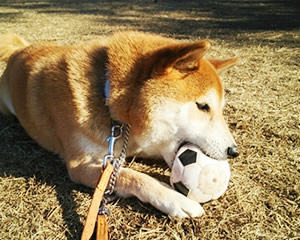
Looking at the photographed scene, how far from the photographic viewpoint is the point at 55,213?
1825mm

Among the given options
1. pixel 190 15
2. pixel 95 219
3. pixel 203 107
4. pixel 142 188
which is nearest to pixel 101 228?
pixel 95 219

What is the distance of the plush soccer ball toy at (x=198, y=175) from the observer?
1745mm

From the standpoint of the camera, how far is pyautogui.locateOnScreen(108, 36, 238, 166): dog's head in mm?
1791

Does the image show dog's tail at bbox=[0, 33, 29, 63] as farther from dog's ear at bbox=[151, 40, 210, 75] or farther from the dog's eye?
the dog's eye

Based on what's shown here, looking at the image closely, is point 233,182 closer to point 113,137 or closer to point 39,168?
point 113,137

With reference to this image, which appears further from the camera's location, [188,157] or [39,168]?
[39,168]

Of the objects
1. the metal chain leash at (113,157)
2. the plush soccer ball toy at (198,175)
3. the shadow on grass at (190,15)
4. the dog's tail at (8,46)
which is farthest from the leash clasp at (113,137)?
the shadow on grass at (190,15)

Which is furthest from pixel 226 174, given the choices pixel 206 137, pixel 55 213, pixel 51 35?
pixel 51 35

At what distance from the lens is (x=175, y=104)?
1810 mm

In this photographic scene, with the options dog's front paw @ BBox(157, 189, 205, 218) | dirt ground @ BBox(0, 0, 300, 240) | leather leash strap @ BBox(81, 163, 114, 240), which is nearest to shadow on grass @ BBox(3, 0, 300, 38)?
dirt ground @ BBox(0, 0, 300, 240)

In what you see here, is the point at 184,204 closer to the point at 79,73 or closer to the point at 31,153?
the point at 79,73

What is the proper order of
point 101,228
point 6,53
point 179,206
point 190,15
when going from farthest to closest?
point 190,15 < point 6,53 < point 179,206 < point 101,228

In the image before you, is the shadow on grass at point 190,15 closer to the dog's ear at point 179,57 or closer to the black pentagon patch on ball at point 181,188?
the dog's ear at point 179,57

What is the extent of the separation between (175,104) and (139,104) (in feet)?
0.79
